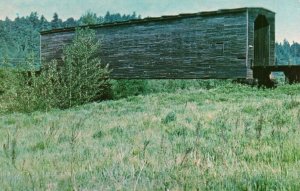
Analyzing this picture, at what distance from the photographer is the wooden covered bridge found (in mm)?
26656

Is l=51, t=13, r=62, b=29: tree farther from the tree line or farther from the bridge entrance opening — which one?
the bridge entrance opening

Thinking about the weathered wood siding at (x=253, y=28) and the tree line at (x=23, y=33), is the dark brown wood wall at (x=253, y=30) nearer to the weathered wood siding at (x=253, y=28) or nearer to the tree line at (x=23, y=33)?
the weathered wood siding at (x=253, y=28)

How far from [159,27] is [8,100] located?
A: 1174 centimetres

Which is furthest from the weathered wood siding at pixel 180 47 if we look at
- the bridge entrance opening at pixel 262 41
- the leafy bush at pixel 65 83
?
the bridge entrance opening at pixel 262 41

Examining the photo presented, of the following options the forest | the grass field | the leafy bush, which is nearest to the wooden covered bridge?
the leafy bush

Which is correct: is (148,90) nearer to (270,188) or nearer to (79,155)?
(79,155)

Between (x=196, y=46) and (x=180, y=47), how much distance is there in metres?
1.29

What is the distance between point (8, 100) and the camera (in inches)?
972

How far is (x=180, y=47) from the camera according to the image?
29.3m

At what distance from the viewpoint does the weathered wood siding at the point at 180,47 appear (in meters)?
26.8

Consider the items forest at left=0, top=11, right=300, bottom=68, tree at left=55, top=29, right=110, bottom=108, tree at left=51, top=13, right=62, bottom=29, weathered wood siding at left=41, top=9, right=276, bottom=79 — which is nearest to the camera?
weathered wood siding at left=41, top=9, right=276, bottom=79

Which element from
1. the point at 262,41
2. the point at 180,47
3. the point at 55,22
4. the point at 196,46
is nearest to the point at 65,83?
the point at 180,47

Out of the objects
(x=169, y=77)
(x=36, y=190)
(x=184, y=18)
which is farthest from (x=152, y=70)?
(x=36, y=190)

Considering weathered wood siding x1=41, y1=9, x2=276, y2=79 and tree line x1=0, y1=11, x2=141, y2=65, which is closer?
weathered wood siding x1=41, y1=9, x2=276, y2=79
